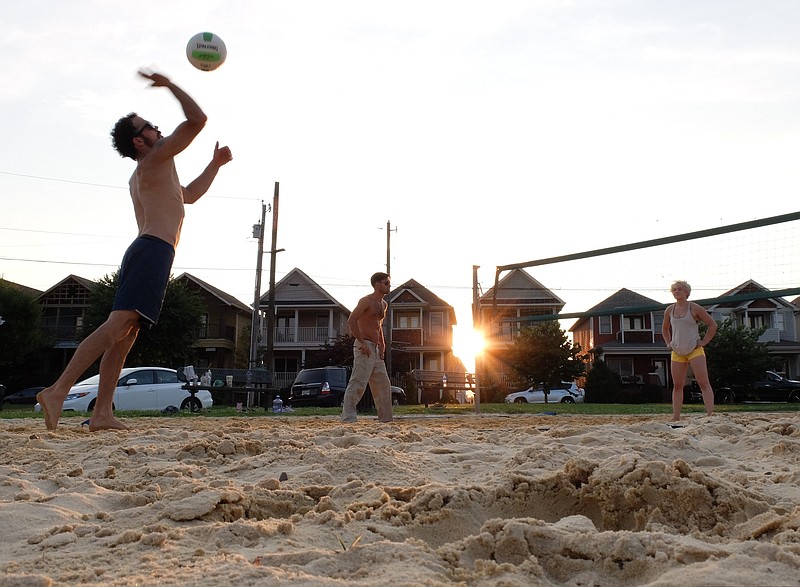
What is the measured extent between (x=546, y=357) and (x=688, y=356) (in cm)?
3149

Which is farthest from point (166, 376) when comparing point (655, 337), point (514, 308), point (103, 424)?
point (655, 337)

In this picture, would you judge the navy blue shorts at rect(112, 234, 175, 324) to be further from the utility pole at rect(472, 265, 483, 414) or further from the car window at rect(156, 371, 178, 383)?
the car window at rect(156, 371, 178, 383)

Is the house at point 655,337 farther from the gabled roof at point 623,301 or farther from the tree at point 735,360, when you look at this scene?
the tree at point 735,360

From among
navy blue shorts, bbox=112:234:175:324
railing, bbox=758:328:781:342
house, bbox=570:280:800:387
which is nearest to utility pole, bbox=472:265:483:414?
navy blue shorts, bbox=112:234:175:324

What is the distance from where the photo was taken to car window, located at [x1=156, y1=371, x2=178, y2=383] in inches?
738

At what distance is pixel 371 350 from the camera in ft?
25.1

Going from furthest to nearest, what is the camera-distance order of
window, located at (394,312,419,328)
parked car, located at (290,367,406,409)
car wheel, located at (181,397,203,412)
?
window, located at (394,312,419,328)
parked car, located at (290,367,406,409)
car wheel, located at (181,397,203,412)

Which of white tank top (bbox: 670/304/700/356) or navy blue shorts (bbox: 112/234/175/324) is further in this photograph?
white tank top (bbox: 670/304/700/356)

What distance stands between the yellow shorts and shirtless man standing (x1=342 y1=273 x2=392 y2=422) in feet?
9.67

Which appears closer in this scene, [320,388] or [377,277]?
[377,277]

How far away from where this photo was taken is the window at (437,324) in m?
50.2

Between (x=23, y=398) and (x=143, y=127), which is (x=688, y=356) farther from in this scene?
(x=23, y=398)

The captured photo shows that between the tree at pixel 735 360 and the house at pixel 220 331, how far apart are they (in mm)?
26330

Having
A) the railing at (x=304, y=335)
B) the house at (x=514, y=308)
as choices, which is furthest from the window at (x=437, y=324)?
the railing at (x=304, y=335)
